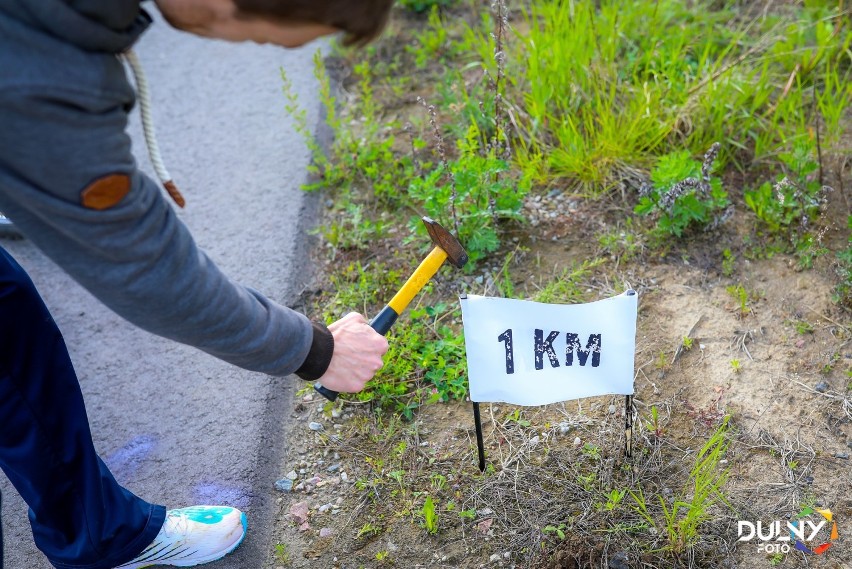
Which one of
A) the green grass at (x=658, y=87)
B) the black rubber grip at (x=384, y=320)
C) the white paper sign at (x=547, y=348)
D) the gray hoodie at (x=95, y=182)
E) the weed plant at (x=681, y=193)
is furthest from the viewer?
the green grass at (x=658, y=87)

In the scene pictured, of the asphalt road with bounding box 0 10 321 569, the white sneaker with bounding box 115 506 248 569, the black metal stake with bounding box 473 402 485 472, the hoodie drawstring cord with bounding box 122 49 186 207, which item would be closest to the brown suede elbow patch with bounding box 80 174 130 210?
the hoodie drawstring cord with bounding box 122 49 186 207

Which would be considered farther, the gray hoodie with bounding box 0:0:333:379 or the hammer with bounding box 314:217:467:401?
the hammer with bounding box 314:217:467:401

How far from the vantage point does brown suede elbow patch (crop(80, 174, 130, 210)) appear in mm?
1229

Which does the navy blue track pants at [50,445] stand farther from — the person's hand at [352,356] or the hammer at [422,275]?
the hammer at [422,275]

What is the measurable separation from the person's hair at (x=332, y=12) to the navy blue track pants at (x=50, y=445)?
87 cm

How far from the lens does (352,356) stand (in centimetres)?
175

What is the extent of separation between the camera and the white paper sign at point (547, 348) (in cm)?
194

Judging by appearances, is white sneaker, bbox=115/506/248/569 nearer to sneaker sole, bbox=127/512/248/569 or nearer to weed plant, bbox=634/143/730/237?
sneaker sole, bbox=127/512/248/569

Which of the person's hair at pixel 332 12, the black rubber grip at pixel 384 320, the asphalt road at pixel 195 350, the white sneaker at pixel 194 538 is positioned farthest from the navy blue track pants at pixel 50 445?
the person's hair at pixel 332 12

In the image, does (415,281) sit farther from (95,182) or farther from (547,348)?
(95,182)

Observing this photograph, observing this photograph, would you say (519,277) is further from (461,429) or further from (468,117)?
(468,117)

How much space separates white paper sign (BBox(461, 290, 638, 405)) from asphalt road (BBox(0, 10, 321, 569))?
83 centimetres

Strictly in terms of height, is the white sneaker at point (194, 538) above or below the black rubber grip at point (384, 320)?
below

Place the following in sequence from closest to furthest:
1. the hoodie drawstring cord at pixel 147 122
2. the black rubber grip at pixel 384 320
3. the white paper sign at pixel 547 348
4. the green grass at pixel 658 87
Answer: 1. the hoodie drawstring cord at pixel 147 122
2. the white paper sign at pixel 547 348
3. the black rubber grip at pixel 384 320
4. the green grass at pixel 658 87
